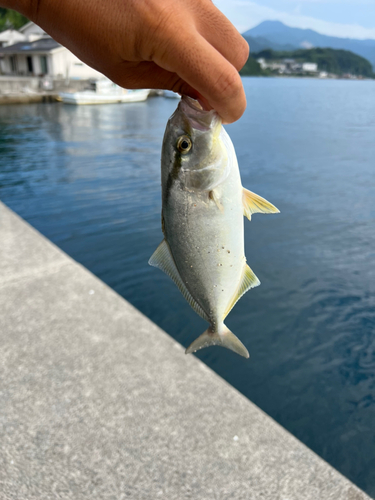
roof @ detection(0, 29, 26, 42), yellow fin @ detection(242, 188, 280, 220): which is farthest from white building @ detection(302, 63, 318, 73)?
yellow fin @ detection(242, 188, 280, 220)

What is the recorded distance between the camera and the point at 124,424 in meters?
3.38

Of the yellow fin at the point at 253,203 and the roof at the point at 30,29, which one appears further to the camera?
the roof at the point at 30,29

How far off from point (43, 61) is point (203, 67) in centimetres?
5556

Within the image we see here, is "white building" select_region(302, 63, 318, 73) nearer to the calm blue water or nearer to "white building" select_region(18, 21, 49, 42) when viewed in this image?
"white building" select_region(18, 21, 49, 42)

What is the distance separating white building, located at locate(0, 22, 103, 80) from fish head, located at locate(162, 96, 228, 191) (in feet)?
167

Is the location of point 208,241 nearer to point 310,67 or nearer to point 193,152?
point 193,152

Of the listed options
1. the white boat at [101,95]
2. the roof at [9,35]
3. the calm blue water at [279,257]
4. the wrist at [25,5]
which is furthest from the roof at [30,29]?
the wrist at [25,5]

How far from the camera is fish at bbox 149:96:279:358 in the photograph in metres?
1.66

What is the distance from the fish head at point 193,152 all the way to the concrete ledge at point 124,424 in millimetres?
2265

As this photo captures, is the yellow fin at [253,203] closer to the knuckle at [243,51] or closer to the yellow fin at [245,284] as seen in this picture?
the yellow fin at [245,284]

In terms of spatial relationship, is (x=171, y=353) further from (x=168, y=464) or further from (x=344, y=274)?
(x=344, y=274)

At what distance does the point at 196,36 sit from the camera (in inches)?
48.8

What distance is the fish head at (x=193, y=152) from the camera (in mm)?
1630

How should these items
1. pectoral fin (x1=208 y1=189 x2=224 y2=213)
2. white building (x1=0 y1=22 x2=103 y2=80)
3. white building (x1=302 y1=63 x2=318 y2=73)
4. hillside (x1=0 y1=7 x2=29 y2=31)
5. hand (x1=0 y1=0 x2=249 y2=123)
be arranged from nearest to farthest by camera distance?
hand (x1=0 y1=0 x2=249 y2=123), pectoral fin (x1=208 y1=189 x2=224 y2=213), white building (x1=0 y1=22 x2=103 y2=80), hillside (x1=0 y1=7 x2=29 y2=31), white building (x1=302 y1=63 x2=318 y2=73)
